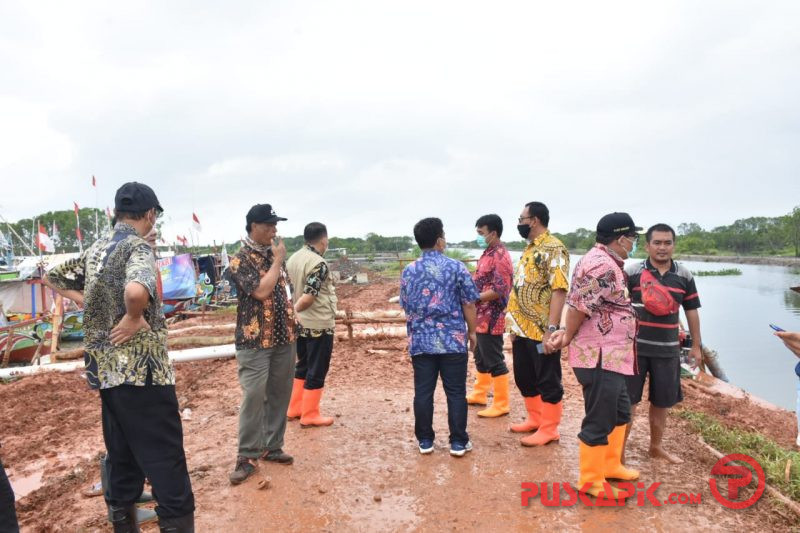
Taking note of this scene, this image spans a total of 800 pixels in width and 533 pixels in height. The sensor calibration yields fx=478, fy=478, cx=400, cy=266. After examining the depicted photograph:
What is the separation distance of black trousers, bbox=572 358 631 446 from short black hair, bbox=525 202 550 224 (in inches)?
54.2

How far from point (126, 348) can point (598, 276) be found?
262 centimetres

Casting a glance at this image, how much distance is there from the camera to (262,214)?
3330mm

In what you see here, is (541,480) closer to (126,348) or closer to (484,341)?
(484,341)

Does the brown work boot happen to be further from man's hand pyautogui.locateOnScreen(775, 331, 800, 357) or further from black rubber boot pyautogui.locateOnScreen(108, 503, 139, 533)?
man's hand pyautogui.locateOnScreen(775, 331, 800, 357)

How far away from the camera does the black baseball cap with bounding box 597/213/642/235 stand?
120 inches

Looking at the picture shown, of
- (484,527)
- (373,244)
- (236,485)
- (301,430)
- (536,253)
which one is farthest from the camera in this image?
(373,244)

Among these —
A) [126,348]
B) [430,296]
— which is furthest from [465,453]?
[126,348]

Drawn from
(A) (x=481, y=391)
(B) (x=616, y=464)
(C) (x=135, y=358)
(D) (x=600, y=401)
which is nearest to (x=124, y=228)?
(C) (x=135, y=358)

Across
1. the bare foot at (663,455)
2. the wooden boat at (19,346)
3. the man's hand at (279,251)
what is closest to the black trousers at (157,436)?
the man's hand at (279,251)

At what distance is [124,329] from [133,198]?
0.65 m

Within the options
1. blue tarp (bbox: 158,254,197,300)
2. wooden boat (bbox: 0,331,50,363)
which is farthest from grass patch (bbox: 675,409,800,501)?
blue tarp (bbox: 158,254,197,300)

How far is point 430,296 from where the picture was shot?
11.7 ft

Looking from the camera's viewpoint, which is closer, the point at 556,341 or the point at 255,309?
the point at 556,341

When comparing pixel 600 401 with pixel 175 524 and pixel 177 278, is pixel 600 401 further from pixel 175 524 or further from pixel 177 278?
pixel 177 278
